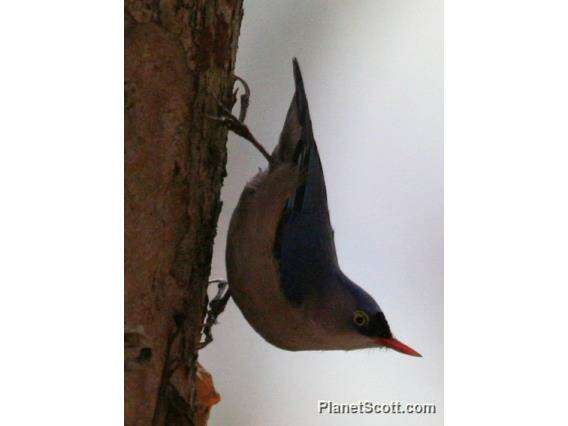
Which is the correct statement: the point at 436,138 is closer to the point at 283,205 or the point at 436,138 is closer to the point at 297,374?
the point at 283,205

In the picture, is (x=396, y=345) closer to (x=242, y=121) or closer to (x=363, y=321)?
(x=363, y=321)

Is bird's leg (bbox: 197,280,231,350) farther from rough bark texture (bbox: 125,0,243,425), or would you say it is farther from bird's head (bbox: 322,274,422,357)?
bird's head (bbox: 322,274,422,357)

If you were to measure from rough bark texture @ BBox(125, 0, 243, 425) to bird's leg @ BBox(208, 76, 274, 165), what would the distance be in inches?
0.5

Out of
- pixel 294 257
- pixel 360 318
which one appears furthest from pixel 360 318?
pixel 294 257

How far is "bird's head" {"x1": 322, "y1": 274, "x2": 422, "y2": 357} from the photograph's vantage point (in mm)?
1084

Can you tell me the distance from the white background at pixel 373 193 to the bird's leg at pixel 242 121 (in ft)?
0.22

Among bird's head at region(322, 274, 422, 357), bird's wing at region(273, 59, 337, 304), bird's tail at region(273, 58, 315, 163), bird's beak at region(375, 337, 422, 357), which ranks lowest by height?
bird's beak at region(375, 337, 422, 357)

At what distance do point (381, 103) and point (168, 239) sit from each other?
1.07 feet

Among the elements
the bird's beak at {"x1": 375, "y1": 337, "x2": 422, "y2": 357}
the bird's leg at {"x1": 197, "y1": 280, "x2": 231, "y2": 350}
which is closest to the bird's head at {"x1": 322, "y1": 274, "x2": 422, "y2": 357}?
the bird's beak at {"x1": 375, "y1": 337, "x2": 422, "y2": 357}

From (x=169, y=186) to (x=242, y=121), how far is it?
0.13 m

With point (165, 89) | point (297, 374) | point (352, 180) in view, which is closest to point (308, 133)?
point (352, 180)

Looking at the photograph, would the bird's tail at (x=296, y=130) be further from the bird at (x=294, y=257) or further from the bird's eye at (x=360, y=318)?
the bird's eye at (x=360, y=318)

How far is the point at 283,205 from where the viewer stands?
1079 mm

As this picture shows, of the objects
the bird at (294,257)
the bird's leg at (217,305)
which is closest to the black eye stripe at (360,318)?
the bird at (294,257)
